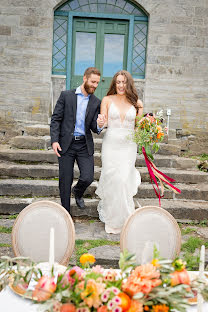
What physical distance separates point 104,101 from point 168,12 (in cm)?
474

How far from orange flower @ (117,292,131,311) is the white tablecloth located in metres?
0.56

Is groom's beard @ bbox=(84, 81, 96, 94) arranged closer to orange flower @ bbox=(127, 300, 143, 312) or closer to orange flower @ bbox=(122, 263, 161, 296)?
orange flower @ bbox=(122, 263, 161, 296)

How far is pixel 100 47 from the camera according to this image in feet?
28.8

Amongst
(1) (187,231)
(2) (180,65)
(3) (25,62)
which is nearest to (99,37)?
(3) (25,62)

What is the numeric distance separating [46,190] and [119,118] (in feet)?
5.86

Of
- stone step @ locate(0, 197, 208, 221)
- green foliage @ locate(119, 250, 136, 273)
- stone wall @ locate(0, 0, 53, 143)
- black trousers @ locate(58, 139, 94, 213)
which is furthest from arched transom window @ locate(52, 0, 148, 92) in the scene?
green foliage @ locate(119, 250, 136, 273)

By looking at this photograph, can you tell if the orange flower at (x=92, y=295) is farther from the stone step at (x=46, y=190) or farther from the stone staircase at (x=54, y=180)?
the stone step at (x=46, y=190)

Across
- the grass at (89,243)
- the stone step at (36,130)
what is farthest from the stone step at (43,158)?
the grass at (89,243)

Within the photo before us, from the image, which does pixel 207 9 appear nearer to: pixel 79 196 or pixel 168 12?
pixel 168 12

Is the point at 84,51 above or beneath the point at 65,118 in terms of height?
above

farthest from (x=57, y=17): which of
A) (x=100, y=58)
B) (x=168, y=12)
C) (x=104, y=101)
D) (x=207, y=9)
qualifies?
(x=104, y=101)

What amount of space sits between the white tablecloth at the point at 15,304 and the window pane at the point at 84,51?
24.7 feet

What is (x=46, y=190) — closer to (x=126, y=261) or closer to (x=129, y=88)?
(x=129, y=88)

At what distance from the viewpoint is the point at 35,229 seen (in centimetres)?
246
